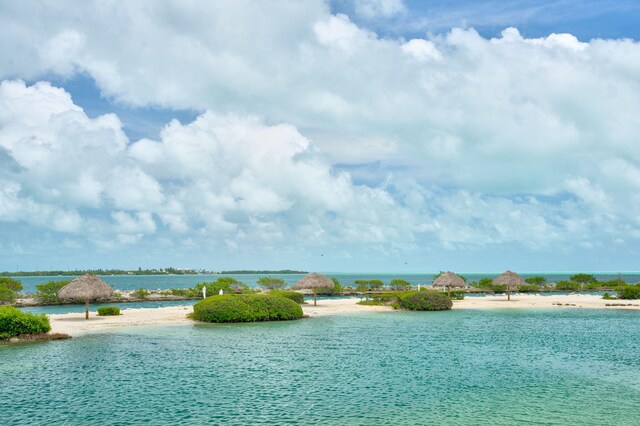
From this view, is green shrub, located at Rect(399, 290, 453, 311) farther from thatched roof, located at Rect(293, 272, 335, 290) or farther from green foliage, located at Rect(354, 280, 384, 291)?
green foliage, located at Rect(354, 280, 384, 291)

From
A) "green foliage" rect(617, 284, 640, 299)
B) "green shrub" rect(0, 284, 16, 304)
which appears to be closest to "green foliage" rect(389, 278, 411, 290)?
Result: "green foliage" rect(617, 284, 640, 299)

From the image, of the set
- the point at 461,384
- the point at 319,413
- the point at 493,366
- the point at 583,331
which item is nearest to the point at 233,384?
the point at 319,413

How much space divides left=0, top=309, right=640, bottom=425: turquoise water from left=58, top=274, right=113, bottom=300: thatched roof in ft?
21.9

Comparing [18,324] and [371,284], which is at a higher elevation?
[18,324]

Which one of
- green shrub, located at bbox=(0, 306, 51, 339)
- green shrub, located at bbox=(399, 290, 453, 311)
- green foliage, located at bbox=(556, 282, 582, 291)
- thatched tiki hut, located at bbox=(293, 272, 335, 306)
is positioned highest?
thatched tiki hut, located at bbox=(293, 272, 335, 306)

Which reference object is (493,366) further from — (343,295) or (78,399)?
(343,295)

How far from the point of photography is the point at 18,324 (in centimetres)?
2967

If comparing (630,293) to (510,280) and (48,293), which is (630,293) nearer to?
(510,280)

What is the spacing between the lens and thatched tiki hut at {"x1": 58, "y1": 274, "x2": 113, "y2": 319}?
3916 cm

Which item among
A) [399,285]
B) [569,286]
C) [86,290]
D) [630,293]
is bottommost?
[569,286]

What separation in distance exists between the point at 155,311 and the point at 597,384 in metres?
40.9

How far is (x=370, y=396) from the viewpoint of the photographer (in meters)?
17.9

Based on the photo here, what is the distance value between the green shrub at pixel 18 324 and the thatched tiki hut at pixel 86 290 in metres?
7.86

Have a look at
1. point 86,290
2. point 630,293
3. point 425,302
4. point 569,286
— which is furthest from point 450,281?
point 569,286
